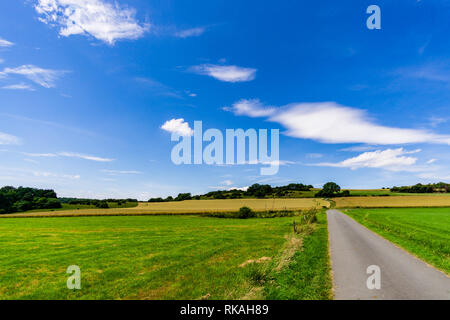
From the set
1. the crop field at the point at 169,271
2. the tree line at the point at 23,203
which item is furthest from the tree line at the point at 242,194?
the crop field at the point at 169,271

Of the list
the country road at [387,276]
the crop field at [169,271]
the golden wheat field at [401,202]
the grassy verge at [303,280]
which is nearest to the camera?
the country road at [387,276]

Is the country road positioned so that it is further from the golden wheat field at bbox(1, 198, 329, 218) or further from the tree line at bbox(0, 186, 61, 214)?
the tree line at bbox(0, 186, 61, 214)

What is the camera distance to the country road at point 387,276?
28.9 ft

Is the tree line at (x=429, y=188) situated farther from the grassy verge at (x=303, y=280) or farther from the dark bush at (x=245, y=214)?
the grassy verge at (x=303, y=280)

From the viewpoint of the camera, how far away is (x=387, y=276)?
1093 cm

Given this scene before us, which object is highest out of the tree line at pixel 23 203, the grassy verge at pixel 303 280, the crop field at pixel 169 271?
the grassy verge at pixel 303 280

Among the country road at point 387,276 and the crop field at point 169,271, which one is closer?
the country road at point 387,276

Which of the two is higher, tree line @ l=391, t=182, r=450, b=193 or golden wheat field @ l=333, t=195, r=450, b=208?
tree line @ l=391, t=182, r=450, b=193

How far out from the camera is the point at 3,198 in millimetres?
106625

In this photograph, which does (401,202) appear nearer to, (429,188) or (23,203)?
(429,188)

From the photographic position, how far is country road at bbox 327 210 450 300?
28.9 ft

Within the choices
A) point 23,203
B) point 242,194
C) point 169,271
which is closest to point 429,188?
point 242,194

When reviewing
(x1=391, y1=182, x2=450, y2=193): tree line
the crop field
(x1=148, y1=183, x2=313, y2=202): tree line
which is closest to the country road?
the crop field
